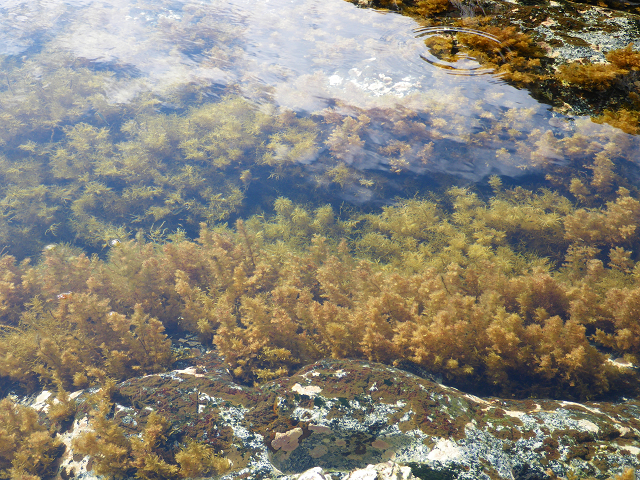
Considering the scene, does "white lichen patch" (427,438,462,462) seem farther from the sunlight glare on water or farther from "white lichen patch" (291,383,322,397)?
the sunlight glare on water

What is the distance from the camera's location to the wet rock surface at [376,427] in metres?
2.09

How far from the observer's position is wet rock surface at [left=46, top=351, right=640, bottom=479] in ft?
6.86

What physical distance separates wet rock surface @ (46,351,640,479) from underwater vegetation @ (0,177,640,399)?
15.5 inches

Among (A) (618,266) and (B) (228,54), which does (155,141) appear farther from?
(A) (618,266)

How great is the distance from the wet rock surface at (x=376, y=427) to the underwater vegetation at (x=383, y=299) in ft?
1.29

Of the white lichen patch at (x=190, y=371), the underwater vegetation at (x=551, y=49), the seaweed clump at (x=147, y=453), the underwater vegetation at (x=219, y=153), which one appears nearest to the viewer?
the seaweed clump at (x=147, y=453)

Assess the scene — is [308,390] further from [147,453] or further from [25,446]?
[25,446]

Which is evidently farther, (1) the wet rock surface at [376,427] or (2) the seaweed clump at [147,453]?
(2) the seaweed clump at [147,453]

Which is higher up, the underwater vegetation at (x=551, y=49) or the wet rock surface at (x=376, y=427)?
the underwater vegetation at (x=551, y=49)

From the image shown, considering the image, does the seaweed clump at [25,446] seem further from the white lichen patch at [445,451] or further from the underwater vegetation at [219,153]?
the underwater vegetation at [219,153]

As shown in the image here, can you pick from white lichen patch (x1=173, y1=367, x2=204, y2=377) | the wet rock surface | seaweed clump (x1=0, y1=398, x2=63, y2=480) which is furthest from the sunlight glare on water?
seaweed clump (x1=0, y1=398, x2=63, y2=480)

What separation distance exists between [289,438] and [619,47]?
4.49 meters

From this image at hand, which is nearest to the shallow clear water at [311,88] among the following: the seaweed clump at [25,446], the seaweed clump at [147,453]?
the seaweed clump at [25,446]

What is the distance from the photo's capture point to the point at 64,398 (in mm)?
3191
